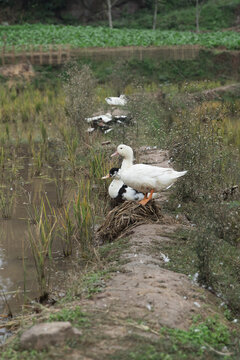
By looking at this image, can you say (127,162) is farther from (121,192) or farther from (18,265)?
(18,265)

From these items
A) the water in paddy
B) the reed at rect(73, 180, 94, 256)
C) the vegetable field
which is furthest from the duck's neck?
the vegetable field

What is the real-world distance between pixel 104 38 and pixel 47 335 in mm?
22437

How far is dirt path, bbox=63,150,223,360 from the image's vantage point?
11.9 ft

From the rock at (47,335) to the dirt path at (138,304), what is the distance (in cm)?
11

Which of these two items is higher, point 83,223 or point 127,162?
point 127,162

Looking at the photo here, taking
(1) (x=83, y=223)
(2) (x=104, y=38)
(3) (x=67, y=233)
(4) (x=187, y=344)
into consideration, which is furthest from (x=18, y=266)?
(2) (x=104, y=38)

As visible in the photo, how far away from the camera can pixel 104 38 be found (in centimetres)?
2488

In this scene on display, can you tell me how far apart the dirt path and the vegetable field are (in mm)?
17731

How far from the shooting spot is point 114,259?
522 cm

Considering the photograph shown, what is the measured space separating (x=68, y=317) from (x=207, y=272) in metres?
1.32

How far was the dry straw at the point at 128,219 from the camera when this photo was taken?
6.16 metres

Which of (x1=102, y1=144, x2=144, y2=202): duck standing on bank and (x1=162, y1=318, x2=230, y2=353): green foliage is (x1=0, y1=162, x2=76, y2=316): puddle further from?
(x1=162, y1=318, x2=230, y2=353): green foliage

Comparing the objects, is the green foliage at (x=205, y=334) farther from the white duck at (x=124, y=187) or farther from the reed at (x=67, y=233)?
the white duck at (x=124, y=187)

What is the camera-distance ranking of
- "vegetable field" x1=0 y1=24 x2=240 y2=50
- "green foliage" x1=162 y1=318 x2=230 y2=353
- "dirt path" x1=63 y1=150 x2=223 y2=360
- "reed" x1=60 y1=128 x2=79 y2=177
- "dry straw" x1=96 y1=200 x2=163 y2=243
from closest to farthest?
"dirt path" x1=63 y1=150 x2=223 y2=360
"green foliage" x1=162 y1=318 x2=230 y2=353
"dry straw" x1=96 y1=200 x2=163 y2=243
"reed" x1=60 y1=128 x2=79 y2=177
"vegetable field" x1=0 y1=24 x2=240 y2=50
